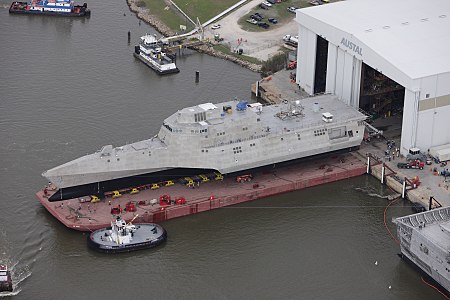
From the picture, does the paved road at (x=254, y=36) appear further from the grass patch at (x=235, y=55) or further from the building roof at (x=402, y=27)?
the building roof at (x=402, y=27)

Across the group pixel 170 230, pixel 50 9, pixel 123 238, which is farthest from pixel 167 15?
pixel 123 238

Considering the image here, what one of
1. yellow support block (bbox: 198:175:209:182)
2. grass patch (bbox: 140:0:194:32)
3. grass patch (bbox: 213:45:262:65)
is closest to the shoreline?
grass patch (bbox: 213:45:262:65)

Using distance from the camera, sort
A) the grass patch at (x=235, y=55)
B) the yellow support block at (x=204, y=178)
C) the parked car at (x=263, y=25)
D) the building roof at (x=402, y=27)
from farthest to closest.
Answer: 1. the parked car at (x=263, y=25)
2. the grass patch at (x=235, y=55)
3. the building roof at (x=402, y=27)
4. the yellow support block at (x=204, y=178)

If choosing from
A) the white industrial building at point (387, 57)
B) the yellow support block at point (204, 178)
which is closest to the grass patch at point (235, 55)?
the white industrial building at point (387, 57)

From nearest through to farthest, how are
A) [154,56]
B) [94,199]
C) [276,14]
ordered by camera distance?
[94,199] → [154,56] → [276,14]

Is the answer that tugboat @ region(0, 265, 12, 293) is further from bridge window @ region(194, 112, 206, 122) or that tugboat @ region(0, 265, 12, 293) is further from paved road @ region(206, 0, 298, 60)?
paved road @ region(206, 0, 298, 60)

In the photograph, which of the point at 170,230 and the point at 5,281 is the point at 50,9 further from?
the point at 5,281
